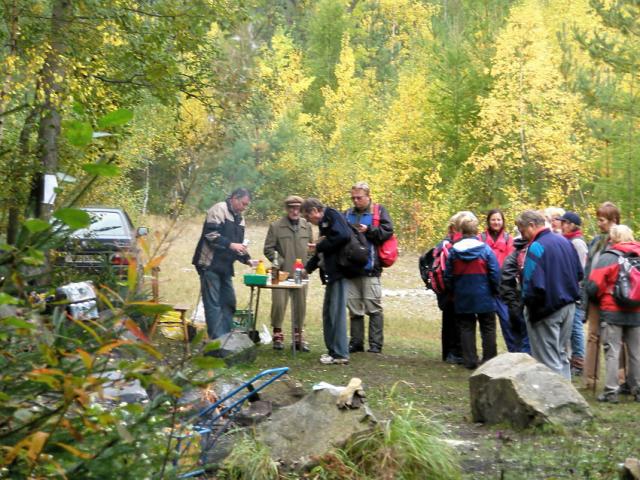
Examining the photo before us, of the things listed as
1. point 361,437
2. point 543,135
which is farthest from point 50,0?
point 543,135

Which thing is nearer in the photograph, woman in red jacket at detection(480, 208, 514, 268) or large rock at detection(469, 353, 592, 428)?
large rock at detection(469, 353, 592, 428)

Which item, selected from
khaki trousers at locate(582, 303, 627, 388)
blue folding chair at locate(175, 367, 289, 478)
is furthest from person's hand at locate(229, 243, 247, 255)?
blue folding chair at locate(175, 367, 289, 478)

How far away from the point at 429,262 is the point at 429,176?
25.8 m

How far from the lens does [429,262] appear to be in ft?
48.5

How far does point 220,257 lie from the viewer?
47.2ft

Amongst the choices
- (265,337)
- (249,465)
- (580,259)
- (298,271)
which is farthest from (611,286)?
(265,337)

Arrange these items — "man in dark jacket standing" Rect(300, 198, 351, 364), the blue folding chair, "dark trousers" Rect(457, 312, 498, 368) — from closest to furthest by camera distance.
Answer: the blue folding chair, "dark trousers" Rect(457, 312, 498, 368), "man in dark jacket standing" Rect(300, 198, 351, 364)

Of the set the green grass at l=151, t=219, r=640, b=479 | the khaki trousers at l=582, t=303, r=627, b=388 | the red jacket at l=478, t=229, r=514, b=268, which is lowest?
the green grass at l=151, t=219, r=640, b=479

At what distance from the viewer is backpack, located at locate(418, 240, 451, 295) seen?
14031 mm

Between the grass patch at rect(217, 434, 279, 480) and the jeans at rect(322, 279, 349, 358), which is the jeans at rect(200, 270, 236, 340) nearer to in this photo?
the jeans at rect(322, 279, 349, 358)

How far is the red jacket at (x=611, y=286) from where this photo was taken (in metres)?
11.4

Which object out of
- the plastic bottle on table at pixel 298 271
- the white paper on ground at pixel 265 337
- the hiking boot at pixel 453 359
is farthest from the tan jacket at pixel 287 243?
→ the hiking boot at pixel 453 359

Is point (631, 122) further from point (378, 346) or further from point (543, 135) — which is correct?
point (378, 346)

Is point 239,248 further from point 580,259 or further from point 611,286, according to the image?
point 611,286
